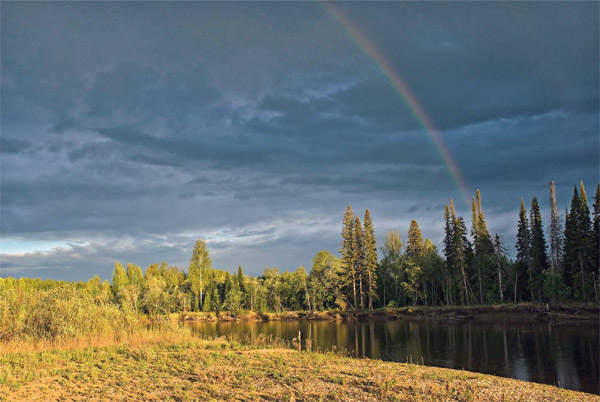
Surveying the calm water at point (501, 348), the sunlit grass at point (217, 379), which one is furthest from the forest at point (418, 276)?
the sunlit grass at point (217, 379)

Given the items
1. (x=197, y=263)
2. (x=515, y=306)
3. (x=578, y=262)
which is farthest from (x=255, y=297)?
(x=578, y=262)

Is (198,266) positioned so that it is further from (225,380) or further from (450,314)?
(225,380)

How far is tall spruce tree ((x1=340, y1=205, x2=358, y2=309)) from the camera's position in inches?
3898

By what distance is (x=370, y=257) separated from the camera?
98125 millimetres

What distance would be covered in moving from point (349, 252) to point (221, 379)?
81897 millimetres

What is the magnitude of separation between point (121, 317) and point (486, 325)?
54.0 meters

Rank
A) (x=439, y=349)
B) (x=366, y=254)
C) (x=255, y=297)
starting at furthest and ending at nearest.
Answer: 1. (x=255, y=297)
2. (x=366, y=254)
3. (x=439, y=349)

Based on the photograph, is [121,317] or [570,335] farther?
[570,335]

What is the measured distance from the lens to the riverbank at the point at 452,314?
6962 cm

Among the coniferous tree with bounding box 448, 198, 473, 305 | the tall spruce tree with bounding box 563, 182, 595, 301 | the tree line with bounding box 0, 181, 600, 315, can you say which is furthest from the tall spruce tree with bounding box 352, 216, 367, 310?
the tall spruce tree with bounding box 563, 182, 595, 301

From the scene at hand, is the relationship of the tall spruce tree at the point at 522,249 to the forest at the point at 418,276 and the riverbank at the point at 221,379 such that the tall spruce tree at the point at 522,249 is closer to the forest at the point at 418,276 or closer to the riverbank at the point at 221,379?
the forest at the point at 418,276

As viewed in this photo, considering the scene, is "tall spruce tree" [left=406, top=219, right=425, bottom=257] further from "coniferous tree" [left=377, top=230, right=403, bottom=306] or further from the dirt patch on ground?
the dirt patch on ground

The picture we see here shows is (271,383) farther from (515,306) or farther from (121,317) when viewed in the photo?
(515,306)

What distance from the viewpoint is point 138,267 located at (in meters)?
135
